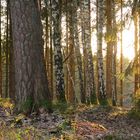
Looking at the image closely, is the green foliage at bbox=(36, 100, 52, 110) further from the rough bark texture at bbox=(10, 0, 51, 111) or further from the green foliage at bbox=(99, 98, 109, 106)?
the green foliage at bbox=(99, 98, 109, 106)

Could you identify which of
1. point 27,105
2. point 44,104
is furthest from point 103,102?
point 27,105

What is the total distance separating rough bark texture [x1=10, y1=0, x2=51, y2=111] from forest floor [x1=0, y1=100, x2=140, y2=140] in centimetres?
44

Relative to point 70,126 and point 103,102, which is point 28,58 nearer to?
point 70,126

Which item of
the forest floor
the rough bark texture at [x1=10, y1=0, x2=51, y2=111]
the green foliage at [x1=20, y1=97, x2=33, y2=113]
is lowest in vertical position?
the forest floor

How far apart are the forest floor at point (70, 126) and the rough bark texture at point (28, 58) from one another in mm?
438

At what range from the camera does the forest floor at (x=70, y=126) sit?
668 centimetres

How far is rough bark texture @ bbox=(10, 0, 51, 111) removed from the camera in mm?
10750

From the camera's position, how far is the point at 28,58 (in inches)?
424

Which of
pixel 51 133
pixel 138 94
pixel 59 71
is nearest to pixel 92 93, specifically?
pixel 59 71

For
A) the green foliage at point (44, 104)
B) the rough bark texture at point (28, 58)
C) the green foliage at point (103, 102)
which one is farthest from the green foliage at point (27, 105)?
the green foliage at point (103, 102)

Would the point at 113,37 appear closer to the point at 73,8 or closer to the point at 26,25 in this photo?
the point at 26,25

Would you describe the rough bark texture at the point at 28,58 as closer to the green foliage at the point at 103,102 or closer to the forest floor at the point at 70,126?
the forest floor at the point at 70,126

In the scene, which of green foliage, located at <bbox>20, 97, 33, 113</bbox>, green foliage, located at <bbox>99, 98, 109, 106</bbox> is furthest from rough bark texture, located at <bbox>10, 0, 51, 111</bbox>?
green foliage, located at <bbox>99, 98, 109, 106</bbox>

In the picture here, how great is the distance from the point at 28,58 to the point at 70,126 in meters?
2.83
